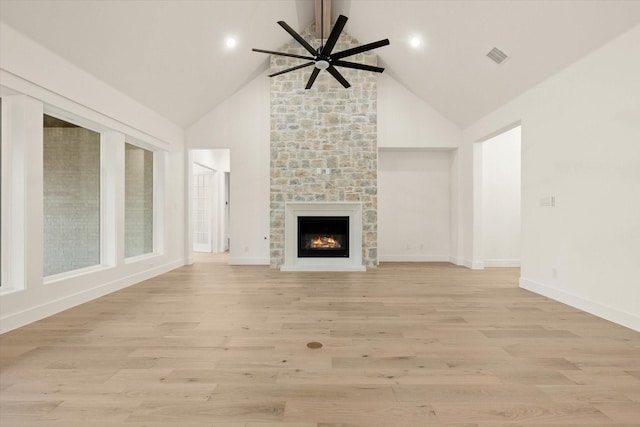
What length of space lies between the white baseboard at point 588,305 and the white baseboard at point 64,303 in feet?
17.5

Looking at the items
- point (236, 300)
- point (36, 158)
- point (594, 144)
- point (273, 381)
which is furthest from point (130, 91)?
point (594, 144)

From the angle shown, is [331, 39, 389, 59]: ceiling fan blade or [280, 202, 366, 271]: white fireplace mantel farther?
[280, 202, 366, 271]: white fireplace mantel

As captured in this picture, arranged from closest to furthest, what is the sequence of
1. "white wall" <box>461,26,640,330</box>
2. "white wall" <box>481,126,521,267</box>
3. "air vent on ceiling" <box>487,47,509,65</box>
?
"white wall" <box>461,26,640,330</box> < "air vent on ceiling" <box>487,47,509,65</box> < "white wall" <box>481,126,521,267</box>

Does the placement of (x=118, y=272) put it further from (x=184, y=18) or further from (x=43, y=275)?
(x=184, y=18)

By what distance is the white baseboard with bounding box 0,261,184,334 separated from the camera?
2743 mm

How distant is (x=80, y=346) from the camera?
7.78 feet

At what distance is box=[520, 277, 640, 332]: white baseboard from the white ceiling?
2.57m

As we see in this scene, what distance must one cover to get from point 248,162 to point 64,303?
3.78 meters

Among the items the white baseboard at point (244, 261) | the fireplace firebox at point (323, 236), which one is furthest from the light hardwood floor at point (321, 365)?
Result: the white baseboard at point (244, 261)

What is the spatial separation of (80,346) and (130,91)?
342 centimetres

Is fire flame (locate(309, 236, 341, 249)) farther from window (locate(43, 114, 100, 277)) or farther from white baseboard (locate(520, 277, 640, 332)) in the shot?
window (locate(43, 114, 100, 277))

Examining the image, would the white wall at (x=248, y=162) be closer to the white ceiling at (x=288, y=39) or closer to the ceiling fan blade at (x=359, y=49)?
the white ceiling at (x=288, y=39)

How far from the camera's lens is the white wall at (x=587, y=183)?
9.48 ft

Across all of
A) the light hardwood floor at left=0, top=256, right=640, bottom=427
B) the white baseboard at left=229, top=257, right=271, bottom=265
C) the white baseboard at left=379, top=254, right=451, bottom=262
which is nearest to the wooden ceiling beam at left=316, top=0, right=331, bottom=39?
the white baseboard at left=229, top=257, right=271, bottom=265
